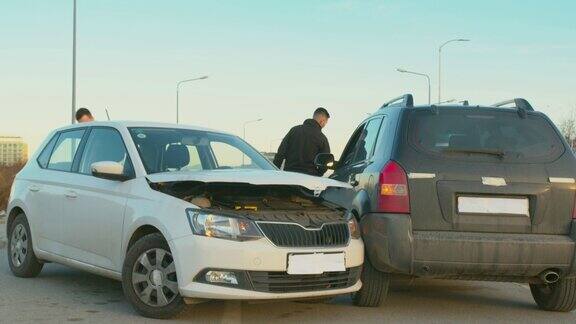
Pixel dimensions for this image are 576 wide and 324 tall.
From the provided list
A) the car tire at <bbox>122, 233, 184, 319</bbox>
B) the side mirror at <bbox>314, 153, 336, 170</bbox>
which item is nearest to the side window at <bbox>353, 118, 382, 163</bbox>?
the side mirror at <bbox>314, 153, 336, 170</bbox>

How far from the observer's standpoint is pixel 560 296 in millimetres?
6090

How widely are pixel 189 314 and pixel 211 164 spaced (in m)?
1.56

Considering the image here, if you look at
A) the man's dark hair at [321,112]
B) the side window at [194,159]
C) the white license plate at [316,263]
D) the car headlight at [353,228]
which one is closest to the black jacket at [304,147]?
the man's dark hair at [321,112]

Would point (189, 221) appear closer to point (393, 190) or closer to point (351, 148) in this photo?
point (393, 190)

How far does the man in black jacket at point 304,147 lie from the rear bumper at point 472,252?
391 cm

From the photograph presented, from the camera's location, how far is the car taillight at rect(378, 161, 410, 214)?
5.67 meters

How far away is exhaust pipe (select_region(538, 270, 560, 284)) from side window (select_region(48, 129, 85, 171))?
425 cm

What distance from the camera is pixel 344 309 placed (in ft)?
20.1

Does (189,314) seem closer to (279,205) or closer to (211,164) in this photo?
(279,205)

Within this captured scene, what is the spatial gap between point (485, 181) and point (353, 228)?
1083 millimetres

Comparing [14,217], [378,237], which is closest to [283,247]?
[378,237]

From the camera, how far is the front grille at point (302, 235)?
527 cm

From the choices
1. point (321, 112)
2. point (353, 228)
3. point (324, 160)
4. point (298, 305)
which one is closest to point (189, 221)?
point (353, 228)

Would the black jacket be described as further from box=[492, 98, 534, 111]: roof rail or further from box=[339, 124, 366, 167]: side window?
box=[492, 98, 534, 111]: roof rail
